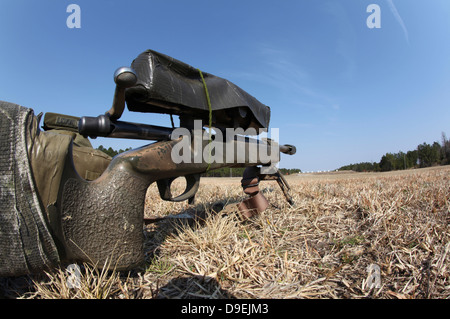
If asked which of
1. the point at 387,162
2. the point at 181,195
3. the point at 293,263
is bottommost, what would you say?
the point at 293,263

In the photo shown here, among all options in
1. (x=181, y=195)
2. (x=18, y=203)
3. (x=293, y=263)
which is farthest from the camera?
(x=181, y=195)

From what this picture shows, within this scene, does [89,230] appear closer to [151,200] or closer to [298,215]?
[298,215]

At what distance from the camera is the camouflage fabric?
1140 mm

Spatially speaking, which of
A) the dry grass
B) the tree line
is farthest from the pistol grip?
the tree line

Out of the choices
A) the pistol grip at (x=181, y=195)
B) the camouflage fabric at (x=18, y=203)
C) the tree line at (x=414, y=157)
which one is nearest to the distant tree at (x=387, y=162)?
the tree line at (x=414, y=157)

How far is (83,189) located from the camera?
4.68 feet

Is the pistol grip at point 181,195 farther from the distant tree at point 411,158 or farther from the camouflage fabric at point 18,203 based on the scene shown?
the distant tree at point 411,158

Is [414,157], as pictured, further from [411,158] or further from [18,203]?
[18,203]

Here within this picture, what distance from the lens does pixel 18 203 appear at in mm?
1160

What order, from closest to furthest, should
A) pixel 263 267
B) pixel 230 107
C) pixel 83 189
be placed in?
pixel 83 189
pixel 263 267
pixel 230 107

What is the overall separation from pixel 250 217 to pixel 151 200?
2079mm

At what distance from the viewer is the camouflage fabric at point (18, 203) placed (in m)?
1.14

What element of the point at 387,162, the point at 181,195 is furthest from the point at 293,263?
the point at 387,162
